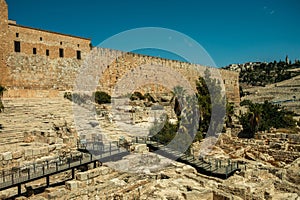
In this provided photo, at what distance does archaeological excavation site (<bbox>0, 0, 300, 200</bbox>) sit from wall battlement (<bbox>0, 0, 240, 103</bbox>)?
0.07m

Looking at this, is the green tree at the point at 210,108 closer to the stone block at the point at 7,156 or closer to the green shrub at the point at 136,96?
the green shrub at the point at 136,96

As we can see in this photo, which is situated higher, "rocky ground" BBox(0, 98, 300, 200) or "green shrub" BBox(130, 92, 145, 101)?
"green shrub" BBox(130, 92, 145, 101)

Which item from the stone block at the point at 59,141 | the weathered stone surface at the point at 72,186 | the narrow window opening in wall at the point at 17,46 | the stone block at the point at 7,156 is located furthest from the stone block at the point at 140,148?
the narrow window opening in wall at the point at 17,46

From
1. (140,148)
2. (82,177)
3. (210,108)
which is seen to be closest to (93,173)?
(82,177)

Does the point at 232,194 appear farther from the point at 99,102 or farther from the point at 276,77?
the point at 276,77

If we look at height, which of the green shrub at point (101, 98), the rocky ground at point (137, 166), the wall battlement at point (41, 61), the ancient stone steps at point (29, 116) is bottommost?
the rocky ground at point (137, 166)

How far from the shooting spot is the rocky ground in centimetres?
697

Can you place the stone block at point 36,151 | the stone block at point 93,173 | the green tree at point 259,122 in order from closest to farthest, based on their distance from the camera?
the stone block at point 93,173, the stone block at point 36,151, the green tree at point 259,122

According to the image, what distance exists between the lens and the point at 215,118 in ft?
56.0

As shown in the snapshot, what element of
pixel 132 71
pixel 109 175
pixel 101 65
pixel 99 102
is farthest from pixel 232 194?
pixel 132 71

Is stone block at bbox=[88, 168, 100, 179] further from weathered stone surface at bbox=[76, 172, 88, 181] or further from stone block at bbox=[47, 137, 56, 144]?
stone block at bbox=[47, 137, 56, 144]

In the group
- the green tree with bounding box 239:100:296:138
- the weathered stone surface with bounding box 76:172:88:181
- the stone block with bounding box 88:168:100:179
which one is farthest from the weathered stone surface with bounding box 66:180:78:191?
Answer: the green tree with bounding box 239:100:296:138

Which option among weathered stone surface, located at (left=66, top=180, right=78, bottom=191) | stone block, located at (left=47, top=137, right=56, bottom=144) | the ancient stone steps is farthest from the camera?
the ancient stone steps

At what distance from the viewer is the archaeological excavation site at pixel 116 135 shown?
759 centimetres
